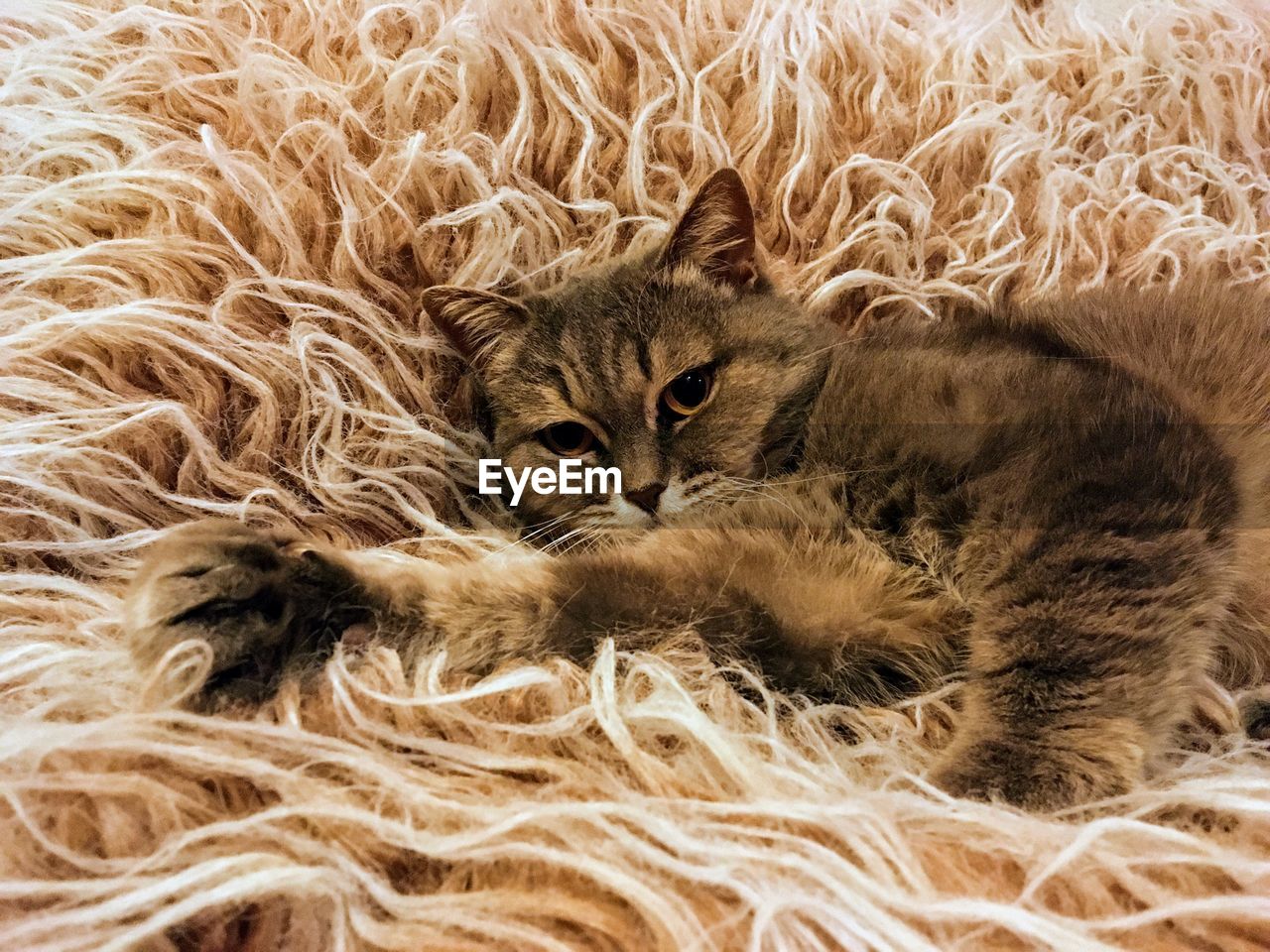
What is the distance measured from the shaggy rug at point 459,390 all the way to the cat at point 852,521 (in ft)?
0.15

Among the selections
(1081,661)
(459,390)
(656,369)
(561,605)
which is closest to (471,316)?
(459,390)

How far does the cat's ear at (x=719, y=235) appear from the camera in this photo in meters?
0.84

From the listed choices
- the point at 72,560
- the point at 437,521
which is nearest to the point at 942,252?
the point at 437,521

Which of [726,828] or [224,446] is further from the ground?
[224,446]

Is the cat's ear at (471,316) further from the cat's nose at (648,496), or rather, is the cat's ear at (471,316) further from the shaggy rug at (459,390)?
the cat's nose at (648,496)

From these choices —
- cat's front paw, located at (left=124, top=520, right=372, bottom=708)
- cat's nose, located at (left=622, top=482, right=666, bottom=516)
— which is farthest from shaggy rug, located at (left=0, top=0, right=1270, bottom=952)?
cat's nose, located at (left=622, top=482, right=666, bottom=516)

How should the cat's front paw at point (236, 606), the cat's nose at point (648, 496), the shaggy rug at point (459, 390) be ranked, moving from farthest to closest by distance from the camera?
the cat's nose at point (648, 496), the cat's front paw at point (236, 606), the shaggy rug at point (459, 390)

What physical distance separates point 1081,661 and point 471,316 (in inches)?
24.8

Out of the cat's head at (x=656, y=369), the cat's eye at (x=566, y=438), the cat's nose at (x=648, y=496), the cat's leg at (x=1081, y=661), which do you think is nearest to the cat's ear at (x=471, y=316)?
Answer: the cat's head at (x=656, y=369)

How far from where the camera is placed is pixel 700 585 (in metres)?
0.68

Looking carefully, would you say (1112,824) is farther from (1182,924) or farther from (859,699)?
(859,699)

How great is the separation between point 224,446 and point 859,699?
0.61m

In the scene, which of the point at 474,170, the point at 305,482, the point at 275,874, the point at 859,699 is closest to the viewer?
the point at 275,874

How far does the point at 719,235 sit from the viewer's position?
0.88m
